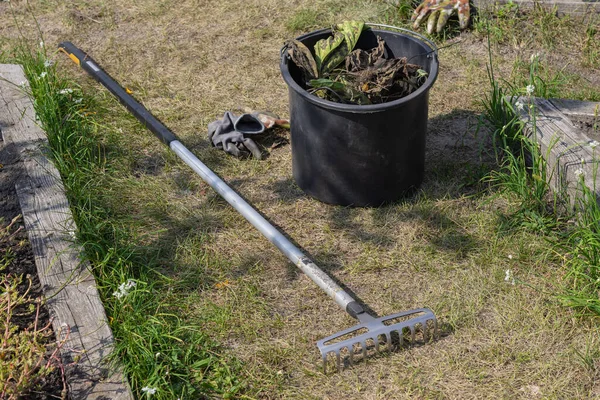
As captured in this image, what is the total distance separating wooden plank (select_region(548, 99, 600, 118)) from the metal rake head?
4.89 ft

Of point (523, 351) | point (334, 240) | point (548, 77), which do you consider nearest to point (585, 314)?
point (523, 351)

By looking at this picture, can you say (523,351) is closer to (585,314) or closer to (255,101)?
(585,314)

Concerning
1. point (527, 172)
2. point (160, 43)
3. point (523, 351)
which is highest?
point (160, 43)

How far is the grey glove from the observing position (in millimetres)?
3967

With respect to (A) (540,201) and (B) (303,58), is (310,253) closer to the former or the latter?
(B) (303,58)

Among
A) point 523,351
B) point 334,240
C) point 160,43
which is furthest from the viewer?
point 160,43

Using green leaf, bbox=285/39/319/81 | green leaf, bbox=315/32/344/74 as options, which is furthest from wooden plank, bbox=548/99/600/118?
green leaf, bbox=285/39/319/81

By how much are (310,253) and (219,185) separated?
2.03ft

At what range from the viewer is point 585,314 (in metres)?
2.86

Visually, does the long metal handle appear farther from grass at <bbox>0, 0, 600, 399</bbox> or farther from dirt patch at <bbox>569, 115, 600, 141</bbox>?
dirt patch at <bbox>569, 115, 600, 141</bbox>

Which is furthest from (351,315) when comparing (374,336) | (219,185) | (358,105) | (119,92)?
(119,92)

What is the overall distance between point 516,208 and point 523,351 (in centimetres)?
91

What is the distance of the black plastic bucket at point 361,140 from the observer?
3.22 meters

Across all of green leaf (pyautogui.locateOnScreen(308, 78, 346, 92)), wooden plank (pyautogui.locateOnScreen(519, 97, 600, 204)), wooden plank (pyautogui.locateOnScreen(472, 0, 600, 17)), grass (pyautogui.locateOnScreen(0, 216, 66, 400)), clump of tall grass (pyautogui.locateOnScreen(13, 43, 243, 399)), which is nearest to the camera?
grass (pyautogui.locateOnScreen(0, 216, 66, 400))
